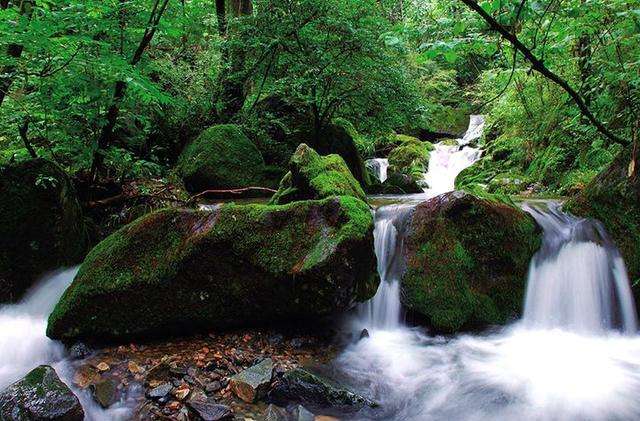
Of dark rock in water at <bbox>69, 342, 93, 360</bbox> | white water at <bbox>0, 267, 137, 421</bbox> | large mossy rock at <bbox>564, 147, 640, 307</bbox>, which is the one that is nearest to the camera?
white water at <bbox>0, 267, 137, 421</bbox>

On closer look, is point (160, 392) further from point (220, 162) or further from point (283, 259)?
point (220, 162)

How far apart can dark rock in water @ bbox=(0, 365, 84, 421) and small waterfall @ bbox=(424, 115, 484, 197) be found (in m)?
11.4

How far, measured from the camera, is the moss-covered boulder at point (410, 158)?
1519cm

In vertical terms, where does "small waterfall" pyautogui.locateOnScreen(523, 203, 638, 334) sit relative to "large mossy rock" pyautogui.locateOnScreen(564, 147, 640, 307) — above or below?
below

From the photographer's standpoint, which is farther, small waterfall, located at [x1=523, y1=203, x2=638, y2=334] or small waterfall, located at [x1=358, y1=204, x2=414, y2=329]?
small waterfall, located at [x1=358, y1=204, x2=414, y2=329]

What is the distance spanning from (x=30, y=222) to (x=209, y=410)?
3882mm

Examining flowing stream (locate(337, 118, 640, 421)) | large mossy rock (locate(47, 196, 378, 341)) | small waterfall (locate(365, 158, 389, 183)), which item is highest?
small waterfall (locate(365, 158, 389, 183))

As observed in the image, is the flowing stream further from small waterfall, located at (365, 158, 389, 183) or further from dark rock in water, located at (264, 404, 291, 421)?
small waterfall, located at (365, 158, 389, 183)

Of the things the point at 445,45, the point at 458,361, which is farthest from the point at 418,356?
the point at 445,45

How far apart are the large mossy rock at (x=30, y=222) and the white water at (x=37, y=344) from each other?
189 millimetres

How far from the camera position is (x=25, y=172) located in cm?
546

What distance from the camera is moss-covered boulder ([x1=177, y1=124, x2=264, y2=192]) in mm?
9484

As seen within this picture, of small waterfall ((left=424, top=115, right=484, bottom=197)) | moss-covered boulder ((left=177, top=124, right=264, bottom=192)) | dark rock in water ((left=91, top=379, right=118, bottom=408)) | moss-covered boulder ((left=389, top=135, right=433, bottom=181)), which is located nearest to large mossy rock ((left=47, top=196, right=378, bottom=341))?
dark rock in water ((left=91, top=379, right=118, bottom=408))

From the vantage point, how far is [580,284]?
505cm
